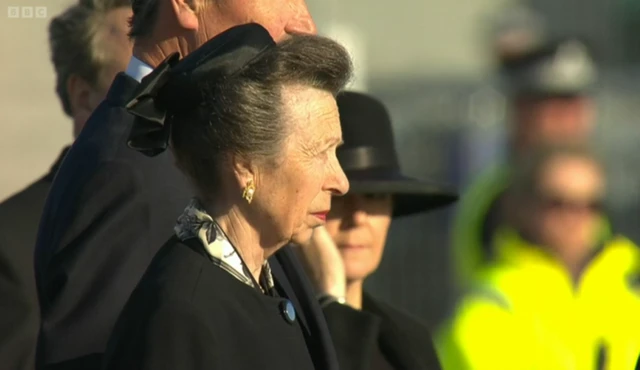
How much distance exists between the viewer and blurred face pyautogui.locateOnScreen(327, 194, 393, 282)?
3980 mm

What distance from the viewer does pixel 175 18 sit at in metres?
3.18

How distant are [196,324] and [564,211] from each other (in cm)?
255

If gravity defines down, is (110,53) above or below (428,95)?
above

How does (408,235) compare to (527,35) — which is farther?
(527,35)

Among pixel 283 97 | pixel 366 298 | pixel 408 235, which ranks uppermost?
pixel 283 97

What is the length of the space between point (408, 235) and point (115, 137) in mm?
6507

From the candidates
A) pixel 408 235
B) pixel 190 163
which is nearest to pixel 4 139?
pixel 190 163

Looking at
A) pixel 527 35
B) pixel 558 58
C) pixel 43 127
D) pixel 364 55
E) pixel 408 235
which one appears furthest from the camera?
pixel 364 55

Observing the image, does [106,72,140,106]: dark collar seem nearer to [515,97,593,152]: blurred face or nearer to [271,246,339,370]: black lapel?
[271,246,339,370]: black lapel

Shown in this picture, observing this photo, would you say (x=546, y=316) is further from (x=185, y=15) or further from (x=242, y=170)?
(x=242, y=170)

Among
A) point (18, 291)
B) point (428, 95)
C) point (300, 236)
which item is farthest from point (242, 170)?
point (428, 95)

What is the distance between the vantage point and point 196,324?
2502 millimetres

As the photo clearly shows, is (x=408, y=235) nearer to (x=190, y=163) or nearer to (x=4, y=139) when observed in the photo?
(x=4, y=139)

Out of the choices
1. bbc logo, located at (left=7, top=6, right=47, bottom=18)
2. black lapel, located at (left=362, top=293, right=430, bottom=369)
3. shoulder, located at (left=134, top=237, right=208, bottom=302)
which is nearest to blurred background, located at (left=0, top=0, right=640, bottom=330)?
bbc logo, located at (left=7, top=6, right=47, bottom=18)
